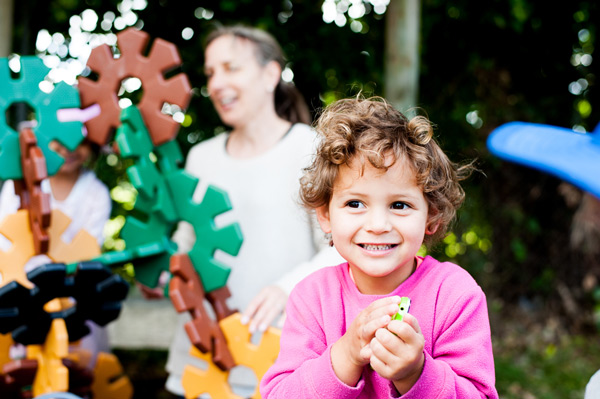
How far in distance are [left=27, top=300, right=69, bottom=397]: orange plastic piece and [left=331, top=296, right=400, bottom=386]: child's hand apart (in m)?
1.00

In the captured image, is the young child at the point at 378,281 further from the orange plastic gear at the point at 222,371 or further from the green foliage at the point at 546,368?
the green foliage at the point at 546,368

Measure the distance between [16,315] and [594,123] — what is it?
3737mm

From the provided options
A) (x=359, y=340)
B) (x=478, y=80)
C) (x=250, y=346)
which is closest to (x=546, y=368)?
(x=478, y=80)

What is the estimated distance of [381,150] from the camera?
105 cm

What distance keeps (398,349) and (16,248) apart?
131 centimetres

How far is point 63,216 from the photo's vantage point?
189 cm

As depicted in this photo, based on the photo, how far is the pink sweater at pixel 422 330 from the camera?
3.21ft

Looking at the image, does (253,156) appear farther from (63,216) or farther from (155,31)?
(155,31)

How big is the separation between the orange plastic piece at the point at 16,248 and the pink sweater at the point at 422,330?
98cm

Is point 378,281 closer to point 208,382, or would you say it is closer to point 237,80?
point 208,382

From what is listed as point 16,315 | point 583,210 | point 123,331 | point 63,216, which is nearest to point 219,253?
point 63,216

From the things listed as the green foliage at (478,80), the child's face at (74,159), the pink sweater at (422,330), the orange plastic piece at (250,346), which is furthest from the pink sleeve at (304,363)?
the green foliage at (478,80)

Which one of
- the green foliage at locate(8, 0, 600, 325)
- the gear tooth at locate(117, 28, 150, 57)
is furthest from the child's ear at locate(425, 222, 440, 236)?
the green foliage at locate(8, 0, 600, 325)

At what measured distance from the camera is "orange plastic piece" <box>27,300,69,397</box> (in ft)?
5.52
